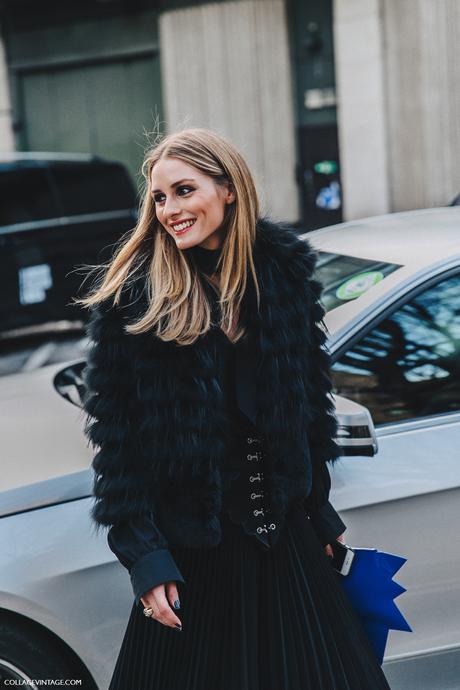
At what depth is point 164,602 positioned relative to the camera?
80.1 inches

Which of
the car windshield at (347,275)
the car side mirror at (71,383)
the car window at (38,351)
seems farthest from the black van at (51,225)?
the car windshield at (347,275)

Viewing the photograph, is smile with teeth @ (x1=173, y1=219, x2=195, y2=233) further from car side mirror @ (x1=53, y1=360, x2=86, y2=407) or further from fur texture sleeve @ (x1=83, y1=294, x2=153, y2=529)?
car side mirror @ (x1=53, y1=360, x2=86, y2=407)

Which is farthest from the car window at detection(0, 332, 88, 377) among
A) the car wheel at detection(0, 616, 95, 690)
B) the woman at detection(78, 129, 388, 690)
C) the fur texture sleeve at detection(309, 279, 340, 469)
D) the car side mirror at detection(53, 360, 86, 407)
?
the woman at detection(78, 129, 388, 690)

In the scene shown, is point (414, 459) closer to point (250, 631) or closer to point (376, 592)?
point (376, 592)

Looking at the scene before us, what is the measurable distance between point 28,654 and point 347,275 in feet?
4.93

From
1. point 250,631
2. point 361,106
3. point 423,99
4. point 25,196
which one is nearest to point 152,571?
point 250,631

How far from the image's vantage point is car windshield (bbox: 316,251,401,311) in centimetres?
311

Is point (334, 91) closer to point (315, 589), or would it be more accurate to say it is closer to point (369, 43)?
point (369, 43)

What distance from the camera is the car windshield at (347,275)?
10.2 feet

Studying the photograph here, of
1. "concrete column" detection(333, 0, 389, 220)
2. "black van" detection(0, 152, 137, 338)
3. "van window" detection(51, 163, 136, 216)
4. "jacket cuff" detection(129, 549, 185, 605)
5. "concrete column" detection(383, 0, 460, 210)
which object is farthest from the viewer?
"concrete column" detection(333, 0, 389, 220)

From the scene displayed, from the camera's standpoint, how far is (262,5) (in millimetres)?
13969

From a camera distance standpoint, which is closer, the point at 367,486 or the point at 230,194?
the point at 230,194

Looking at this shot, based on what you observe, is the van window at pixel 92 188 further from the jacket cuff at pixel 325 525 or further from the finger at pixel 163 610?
the finger at pixel 163 610

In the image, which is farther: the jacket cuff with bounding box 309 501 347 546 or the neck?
the jacket cuff with bounding box 309 501 347 546
